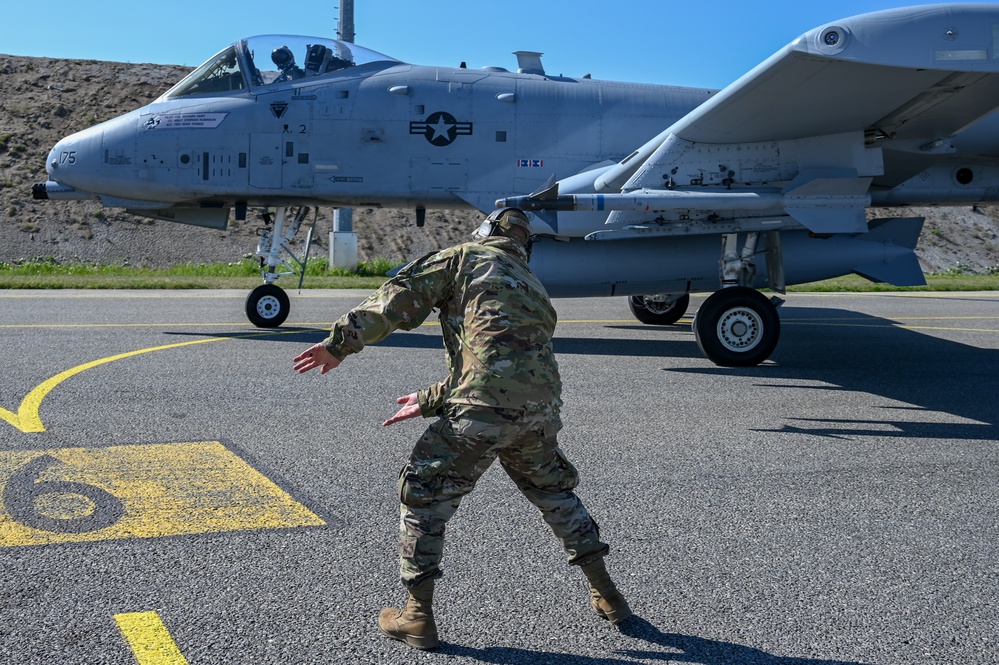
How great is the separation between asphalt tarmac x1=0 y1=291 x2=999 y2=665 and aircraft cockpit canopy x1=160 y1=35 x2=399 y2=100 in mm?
4333

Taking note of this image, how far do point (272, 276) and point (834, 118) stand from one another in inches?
281

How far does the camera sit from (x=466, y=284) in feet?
12.3

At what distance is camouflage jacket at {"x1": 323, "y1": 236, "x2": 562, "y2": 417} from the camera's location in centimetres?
358

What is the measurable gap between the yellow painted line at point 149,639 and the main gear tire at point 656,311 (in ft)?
36.2

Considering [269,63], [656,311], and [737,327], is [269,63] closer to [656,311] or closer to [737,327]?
[656,311]

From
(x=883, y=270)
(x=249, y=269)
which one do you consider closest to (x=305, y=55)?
(x=883, y=270)

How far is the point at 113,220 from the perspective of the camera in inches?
1463

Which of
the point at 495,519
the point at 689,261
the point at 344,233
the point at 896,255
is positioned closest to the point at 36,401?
the point at 495,519

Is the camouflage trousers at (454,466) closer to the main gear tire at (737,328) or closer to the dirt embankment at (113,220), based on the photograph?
the main gear tire at (737,328)

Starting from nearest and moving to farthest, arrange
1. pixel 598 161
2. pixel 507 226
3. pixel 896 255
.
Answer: pixel 507 226 < pixel 896 255 < pixel 598 161

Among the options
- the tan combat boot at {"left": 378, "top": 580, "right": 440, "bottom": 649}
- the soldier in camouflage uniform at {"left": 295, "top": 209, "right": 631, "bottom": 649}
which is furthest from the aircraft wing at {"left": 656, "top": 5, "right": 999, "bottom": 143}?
the tan combat boot at {"left": 378, "top": 580, "right": 440, "bottom": 649}

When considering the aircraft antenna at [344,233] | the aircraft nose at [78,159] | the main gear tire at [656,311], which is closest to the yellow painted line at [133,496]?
the aircraft nose at [78,159]

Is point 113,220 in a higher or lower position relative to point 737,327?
higher

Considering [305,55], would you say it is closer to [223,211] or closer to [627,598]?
[223,211]
